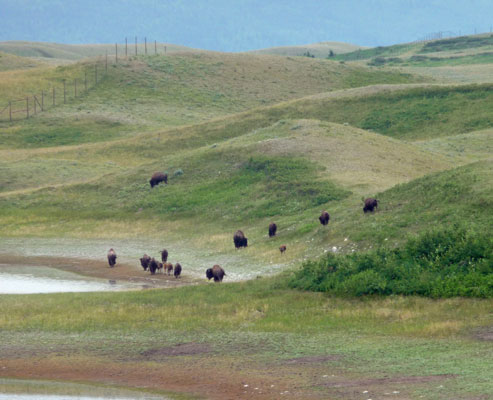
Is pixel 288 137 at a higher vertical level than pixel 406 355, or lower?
higher

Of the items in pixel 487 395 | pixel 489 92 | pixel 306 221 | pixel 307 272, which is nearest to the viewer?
pixel 487 395

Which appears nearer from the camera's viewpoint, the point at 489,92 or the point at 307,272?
the point at 307,272

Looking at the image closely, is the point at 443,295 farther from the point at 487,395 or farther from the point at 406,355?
the point at 487,395

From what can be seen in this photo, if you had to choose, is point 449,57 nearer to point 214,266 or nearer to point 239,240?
point 239,240

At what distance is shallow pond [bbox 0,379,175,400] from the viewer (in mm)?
18594

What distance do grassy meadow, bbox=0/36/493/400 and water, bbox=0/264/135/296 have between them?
3895 mm

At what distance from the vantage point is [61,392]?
1917 centimetres

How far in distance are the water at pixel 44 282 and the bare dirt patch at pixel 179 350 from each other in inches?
469

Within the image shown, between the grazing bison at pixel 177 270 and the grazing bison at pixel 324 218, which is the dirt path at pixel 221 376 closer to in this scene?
the grazing bison at pixel 177 270

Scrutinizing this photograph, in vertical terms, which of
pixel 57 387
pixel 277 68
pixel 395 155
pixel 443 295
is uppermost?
pixel 277 68

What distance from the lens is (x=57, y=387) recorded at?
1955cm

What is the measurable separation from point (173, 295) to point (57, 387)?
854 cm

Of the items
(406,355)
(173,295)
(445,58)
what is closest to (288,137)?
(173,295)

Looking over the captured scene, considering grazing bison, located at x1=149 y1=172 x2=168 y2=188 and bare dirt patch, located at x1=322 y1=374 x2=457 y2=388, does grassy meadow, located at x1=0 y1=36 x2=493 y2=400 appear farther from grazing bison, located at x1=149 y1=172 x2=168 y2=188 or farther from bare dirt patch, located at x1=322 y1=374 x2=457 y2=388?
grazing bison, located at x1=149 y1=172 x2=168 y2=188
